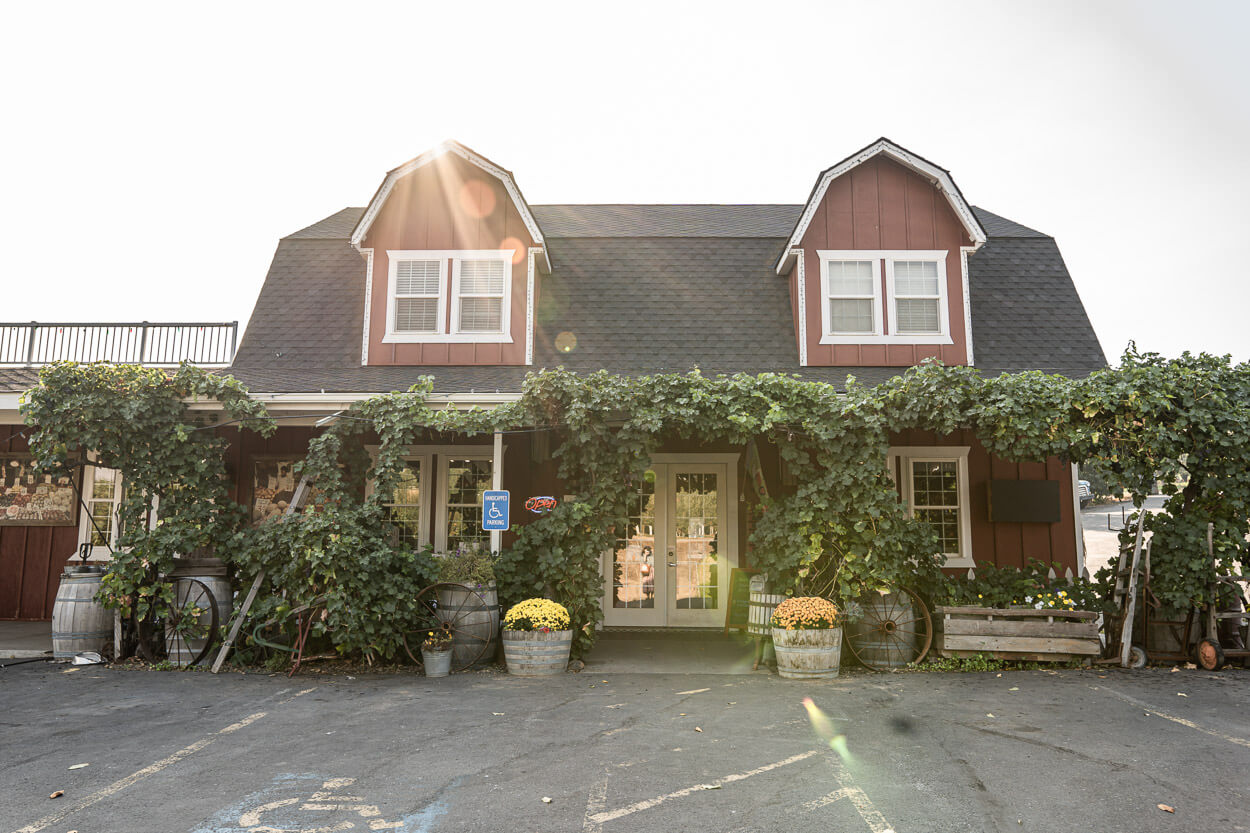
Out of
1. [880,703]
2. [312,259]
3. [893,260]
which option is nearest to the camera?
[880,703]

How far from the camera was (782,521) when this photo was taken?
8.47 m

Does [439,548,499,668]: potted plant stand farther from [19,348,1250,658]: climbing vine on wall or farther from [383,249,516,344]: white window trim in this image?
[383,249,516,344]: white window trim

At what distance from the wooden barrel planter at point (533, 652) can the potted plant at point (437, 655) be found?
59 cm

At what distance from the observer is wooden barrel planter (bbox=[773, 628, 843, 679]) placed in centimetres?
773

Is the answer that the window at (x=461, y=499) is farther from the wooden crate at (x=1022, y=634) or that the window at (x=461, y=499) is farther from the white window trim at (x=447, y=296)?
the wooden crate at (x=1022, y=634)

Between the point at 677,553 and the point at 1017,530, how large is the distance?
14.5 ft

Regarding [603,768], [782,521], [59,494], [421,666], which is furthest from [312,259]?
[603,768]

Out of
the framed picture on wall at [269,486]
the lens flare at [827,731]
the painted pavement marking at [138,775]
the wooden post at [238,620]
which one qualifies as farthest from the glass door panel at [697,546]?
the painted pavement marking at [138,775]

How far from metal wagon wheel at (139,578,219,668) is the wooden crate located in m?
7.65

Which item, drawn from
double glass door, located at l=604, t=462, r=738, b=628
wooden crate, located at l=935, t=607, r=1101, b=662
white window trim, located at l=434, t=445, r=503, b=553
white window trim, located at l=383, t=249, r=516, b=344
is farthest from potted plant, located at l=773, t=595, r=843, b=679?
white window trim, located at l=383, t=249, r=516, b=344

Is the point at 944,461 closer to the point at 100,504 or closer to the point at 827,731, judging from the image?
the point at 827,731

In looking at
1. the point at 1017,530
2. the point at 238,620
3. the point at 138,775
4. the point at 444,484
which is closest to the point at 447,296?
the point at 444,484

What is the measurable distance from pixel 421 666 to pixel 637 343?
4933 mm

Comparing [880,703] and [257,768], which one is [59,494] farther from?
[880,703]
